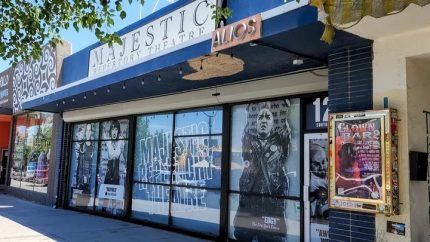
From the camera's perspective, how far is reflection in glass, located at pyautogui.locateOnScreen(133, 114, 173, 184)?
38.0 ft

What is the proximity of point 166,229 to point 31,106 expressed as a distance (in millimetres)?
7121

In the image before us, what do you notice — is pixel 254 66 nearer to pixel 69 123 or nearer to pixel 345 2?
pixel 345 2

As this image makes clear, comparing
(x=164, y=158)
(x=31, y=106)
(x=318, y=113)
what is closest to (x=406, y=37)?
(x=318, y=113)

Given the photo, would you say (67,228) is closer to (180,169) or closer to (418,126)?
(180,169)

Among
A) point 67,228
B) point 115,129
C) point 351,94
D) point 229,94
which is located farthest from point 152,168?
point 351,94

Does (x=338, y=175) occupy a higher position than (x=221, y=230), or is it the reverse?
(x=338, y=175)

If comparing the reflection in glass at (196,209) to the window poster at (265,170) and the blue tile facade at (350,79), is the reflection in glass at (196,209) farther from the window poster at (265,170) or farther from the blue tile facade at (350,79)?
the blue tile facade at (350,79)

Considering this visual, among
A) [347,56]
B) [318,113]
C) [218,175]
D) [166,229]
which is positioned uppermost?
[347,56]

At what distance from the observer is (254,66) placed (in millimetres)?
7969

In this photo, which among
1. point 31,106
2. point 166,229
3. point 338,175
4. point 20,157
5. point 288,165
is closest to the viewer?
point 338,175

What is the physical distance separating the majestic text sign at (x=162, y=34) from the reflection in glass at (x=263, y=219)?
3.49 metres

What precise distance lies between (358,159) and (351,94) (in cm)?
93

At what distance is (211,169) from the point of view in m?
10.2

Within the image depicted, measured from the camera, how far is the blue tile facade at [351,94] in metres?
5.82
